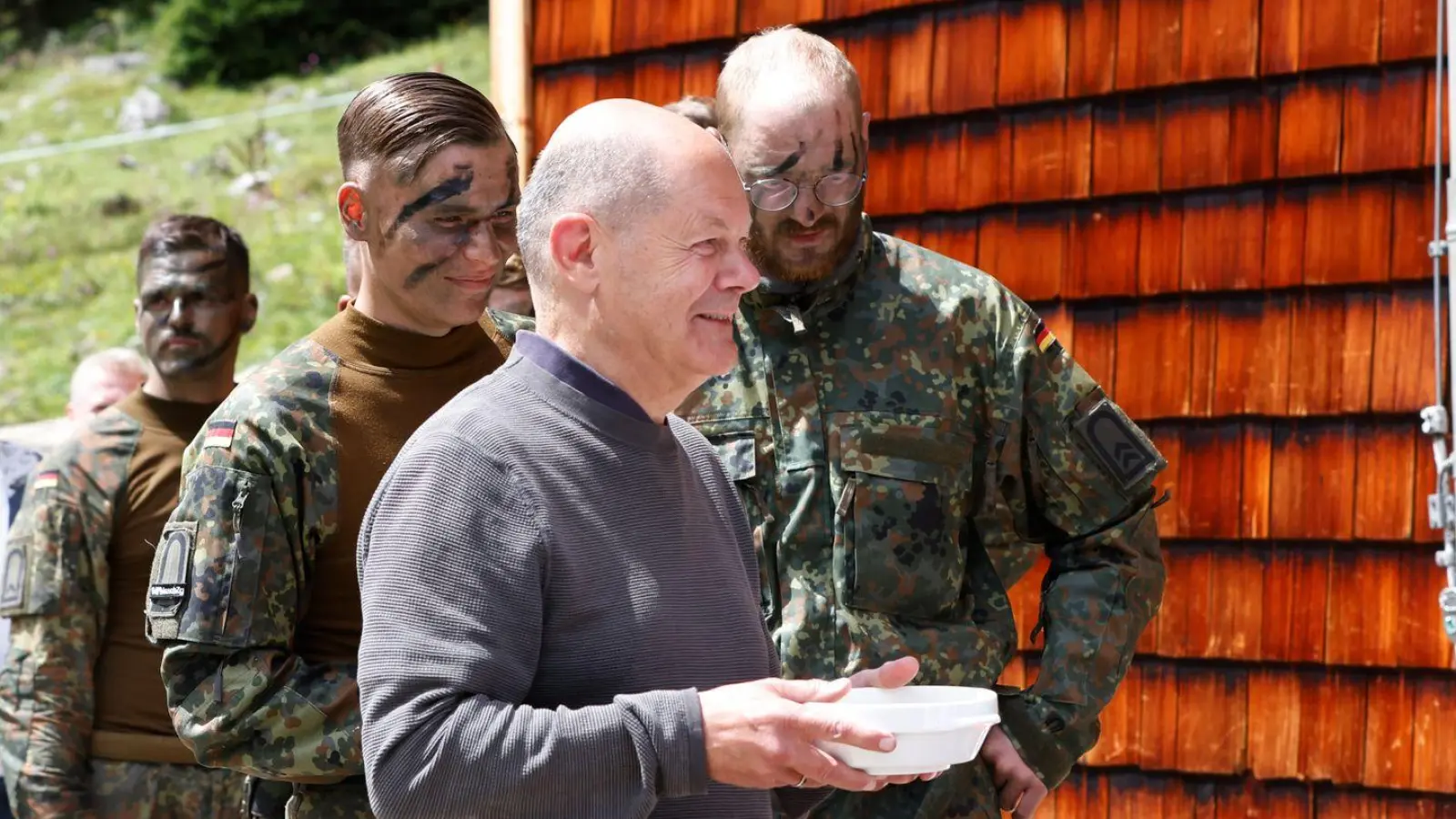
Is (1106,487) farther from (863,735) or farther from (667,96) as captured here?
(667,96)

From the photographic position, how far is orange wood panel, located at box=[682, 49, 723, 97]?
4477mm

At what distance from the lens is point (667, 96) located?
457 centimetres

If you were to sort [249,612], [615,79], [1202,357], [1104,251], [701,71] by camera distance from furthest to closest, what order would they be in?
[615,79] < [701,71] < [1104,251] < [1202,357] < [249,612]

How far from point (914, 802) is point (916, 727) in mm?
1057

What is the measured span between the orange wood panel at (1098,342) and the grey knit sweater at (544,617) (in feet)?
7.40

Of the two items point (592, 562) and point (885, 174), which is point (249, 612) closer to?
point (592, 562)

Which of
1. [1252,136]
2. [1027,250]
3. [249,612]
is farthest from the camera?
[1027,250]

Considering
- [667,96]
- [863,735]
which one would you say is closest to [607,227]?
[863,735]

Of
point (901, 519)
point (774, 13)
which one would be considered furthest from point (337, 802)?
point (774, 13)

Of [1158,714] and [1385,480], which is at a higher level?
[1385,480]

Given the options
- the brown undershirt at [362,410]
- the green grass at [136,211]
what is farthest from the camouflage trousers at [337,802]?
the green grass at [136,211]

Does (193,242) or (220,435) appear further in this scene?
(193,242)

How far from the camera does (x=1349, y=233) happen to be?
3631 mm

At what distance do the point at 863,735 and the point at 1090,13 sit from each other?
9.09ft
